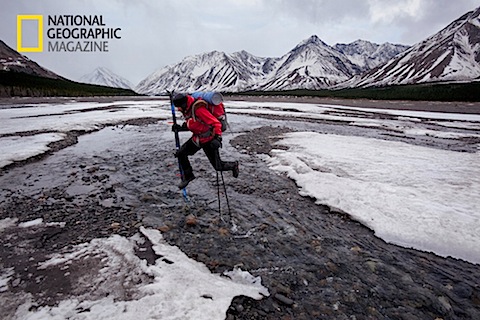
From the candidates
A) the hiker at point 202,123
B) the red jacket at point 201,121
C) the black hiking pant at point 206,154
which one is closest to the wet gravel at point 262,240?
the black hiking pant at point 206,154

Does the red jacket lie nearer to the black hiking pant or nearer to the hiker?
the hiker

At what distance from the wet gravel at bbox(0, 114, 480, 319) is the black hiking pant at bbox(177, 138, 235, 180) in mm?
1002

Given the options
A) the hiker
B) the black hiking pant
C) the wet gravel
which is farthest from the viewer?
the black hiking pant

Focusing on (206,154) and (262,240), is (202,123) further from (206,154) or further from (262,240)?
(262,240)

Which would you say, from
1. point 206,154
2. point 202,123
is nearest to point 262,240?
point 206,154

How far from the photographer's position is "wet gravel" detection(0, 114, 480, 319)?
4.27 metres

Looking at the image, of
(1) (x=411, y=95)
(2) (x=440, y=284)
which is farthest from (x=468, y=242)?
(1) (x=411, y=95)

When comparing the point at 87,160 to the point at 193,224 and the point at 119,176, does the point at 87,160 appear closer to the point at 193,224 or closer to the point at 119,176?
the point at 119,176

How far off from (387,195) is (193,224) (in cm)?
551

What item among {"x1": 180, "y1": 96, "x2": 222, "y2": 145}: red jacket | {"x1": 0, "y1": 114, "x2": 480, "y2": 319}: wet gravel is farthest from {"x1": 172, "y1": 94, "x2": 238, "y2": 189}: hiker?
{"x1": 0, "y1": 114, "x2": 480, "y2": 319}: wet gravel

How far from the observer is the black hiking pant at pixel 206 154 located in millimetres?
6987

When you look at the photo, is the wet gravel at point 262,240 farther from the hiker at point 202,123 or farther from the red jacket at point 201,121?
the red jacket at point 201,121

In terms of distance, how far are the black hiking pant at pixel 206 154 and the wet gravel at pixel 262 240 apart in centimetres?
100

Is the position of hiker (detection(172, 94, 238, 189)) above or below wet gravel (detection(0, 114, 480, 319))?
above
